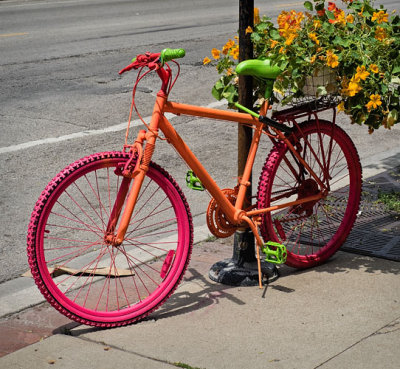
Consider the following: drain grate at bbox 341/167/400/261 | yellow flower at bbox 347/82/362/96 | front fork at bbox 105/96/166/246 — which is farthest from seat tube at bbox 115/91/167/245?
drain grate at bbox 341/167/400/261

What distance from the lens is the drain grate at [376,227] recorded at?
5.19 m

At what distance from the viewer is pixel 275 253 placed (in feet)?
14.7

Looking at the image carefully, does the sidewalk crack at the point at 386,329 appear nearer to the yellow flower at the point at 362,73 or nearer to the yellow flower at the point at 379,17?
the yellow flower at the point at 362,73

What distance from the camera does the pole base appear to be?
4.67 m

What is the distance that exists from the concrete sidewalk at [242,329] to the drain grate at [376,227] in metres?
0.27

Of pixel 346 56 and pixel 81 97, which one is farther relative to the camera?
pixel 81 97

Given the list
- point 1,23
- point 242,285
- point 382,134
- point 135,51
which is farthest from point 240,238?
point 1,23

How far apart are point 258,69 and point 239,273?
1200 mm

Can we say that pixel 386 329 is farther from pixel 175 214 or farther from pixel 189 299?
pixel 175 214

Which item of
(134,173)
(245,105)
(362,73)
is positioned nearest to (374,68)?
(362,73)

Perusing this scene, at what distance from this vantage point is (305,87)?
4648 mm

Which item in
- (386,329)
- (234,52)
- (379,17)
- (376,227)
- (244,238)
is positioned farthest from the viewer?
(376,227)

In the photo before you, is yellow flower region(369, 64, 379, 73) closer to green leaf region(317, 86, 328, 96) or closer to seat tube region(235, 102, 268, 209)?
green leaf region(317, 86, 328, 96)

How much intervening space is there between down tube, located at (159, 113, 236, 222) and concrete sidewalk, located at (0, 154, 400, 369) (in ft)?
1.65
